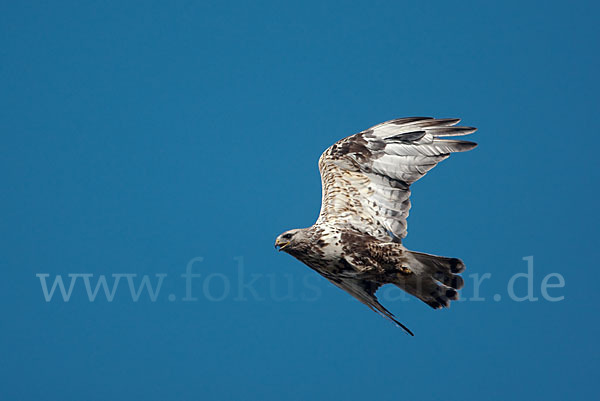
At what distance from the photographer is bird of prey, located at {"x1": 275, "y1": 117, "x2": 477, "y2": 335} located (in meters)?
6.98

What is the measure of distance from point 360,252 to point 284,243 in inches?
31.9

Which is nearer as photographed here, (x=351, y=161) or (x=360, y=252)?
(x=360, y=252)

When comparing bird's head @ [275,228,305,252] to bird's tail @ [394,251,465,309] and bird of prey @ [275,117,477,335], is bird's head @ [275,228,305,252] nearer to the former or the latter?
bird of prey @ [275,117,477,335]

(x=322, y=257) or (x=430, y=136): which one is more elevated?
(x=430, y=136)

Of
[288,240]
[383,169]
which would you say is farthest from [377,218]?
[288,240]

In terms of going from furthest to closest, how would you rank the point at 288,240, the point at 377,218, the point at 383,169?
the point at 383,169, the point at 377,218, the point at 288,240

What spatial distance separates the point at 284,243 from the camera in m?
6.96

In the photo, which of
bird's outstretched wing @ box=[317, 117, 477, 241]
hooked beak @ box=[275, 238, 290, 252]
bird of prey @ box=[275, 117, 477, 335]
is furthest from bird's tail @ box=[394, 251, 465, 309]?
hooked beak @ box=[275, 238, 290, 252]

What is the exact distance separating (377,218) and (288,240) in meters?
1.15

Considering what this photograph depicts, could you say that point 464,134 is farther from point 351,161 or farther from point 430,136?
point 351,161

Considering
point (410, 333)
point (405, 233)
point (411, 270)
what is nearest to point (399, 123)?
point (405, 233)

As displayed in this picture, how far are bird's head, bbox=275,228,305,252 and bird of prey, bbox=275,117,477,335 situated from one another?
0.01 meters

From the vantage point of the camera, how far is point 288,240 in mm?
6961

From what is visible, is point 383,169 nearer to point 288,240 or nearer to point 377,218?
point 377,218
